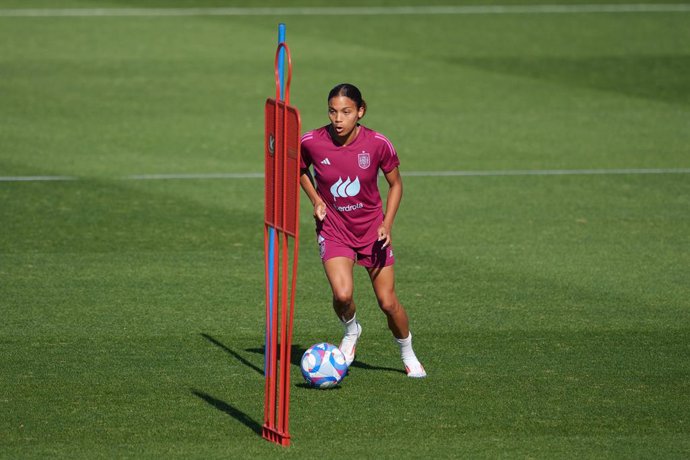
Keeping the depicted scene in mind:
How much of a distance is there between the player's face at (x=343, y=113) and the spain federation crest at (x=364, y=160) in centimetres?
24

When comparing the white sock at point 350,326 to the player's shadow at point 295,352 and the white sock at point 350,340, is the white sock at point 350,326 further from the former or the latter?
the player's shadow at point 295,352

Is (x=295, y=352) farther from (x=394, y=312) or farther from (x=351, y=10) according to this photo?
(x=351, y=10)

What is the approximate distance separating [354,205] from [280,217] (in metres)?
1.64

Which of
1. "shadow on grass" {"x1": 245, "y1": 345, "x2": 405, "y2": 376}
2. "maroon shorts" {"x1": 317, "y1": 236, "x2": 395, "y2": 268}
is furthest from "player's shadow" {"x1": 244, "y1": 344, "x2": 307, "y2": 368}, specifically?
"maroon shorts" {"x1": 317, "y1": 236, "x2": 395, "y2": 268}

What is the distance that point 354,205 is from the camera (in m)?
9.42

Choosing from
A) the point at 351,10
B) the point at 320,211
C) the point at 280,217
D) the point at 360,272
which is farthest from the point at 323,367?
the point at 351,10

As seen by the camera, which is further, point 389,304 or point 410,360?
point 410,360

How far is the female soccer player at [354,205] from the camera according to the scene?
9.30 meters

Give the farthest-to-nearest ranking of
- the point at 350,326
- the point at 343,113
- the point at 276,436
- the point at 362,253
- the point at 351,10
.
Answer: the point at 351,10 → the point at 350,326 → the point at 362,253 → the point at 343,113 → the point at 276,436

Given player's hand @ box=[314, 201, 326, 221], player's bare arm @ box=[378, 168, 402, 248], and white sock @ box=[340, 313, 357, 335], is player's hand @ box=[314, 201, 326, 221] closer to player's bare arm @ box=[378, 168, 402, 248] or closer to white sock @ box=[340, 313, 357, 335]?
player's bare arm @ box=[378, 168, 402, 248]

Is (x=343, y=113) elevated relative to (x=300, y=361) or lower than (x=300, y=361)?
elevated

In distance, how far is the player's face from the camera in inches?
352

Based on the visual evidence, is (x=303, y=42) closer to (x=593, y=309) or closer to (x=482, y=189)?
(x=482, y=189)

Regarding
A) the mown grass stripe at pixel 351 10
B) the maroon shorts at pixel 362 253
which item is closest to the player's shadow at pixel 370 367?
the maroon shorts at pixel 362 253
